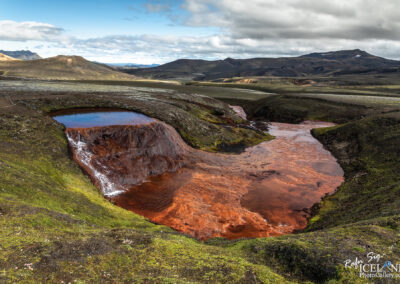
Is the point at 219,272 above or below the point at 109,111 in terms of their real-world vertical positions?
below

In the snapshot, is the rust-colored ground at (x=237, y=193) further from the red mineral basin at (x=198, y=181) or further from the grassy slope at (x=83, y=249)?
the grassy slope at (x=83, y=249)

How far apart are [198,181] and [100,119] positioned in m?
20.2

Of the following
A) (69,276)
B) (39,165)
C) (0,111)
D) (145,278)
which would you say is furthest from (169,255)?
(0,111)

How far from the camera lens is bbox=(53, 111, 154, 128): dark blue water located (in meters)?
37.7

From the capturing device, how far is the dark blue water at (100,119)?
37656mm

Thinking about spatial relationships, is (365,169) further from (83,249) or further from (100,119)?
(100,119)

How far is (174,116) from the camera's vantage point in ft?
178

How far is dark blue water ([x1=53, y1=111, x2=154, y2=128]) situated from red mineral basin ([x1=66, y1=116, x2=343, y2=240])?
100 inches

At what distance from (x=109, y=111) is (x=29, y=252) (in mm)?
40558

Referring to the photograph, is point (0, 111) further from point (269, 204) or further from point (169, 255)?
point (269, 204)

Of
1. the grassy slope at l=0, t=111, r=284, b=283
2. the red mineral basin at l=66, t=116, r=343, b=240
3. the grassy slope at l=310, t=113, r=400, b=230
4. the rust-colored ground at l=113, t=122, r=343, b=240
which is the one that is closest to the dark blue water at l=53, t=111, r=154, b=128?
the red mineral basin at l=66, t=116, r=343, b=240

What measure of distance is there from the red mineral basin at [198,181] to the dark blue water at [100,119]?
100 inches

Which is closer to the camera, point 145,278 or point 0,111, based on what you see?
point 145,278

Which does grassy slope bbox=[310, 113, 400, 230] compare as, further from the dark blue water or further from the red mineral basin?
the dark blue water
